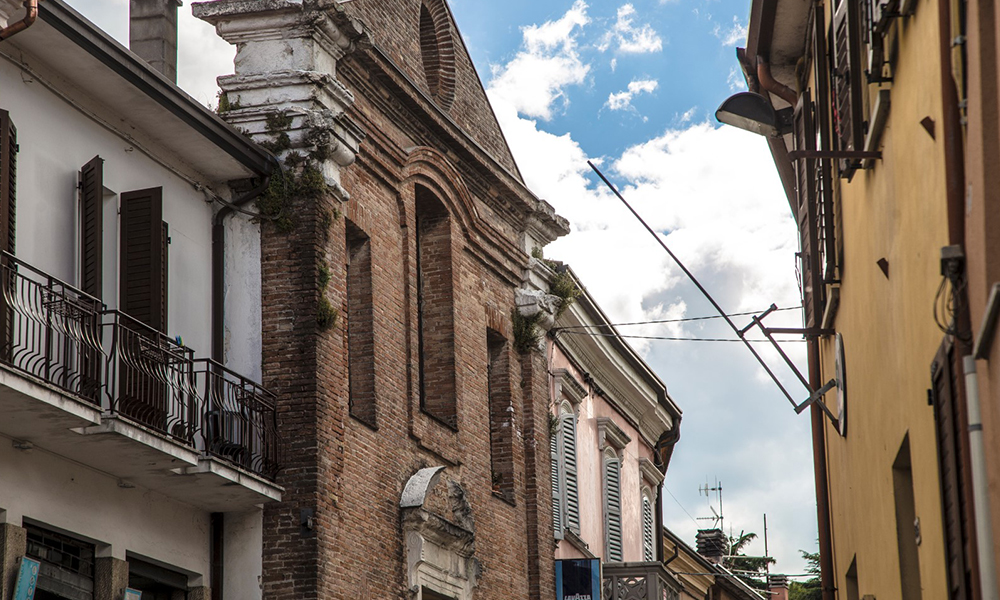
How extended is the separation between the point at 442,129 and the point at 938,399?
1216cm

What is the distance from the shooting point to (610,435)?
27172 mm

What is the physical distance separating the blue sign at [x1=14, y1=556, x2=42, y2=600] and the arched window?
24.0 feet

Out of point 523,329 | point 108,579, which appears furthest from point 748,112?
point 523,329

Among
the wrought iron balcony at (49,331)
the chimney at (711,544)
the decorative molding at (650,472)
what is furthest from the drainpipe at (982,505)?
the chimney at (711,544)

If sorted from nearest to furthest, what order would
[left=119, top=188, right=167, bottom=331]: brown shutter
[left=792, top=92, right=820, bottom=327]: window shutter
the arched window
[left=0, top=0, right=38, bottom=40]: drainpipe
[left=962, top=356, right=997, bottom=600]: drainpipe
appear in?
[left=962, top=356, right=997, bottom=600]: drainpipe < [left=0, top=0, right=38, bottom=40]: drainpipe < [left=792, top=92, right=820, bottom=327]: window shutter < [left=119, top=188, right=167, bottom=331]: brown shutter < the arched window

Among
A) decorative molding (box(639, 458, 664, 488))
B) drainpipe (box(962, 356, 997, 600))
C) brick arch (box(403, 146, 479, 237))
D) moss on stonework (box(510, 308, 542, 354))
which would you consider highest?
brick arch (box(403, 146, 479, 237))

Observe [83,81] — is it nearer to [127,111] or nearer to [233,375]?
[127,111]

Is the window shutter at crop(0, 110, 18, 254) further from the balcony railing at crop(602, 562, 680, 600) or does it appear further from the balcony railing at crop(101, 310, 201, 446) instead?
the balcony railing at crop(602, 562, 680, 600)

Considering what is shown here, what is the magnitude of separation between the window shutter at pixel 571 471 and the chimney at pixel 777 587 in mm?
29593

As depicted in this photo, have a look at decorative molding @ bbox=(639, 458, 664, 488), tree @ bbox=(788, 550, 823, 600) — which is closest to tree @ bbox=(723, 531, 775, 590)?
tree @ bbox=(788, 550, 823, 600)

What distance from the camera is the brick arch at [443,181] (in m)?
18.5

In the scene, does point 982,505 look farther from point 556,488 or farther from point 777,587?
point 777,587

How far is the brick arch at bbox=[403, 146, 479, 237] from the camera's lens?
18.5 meters

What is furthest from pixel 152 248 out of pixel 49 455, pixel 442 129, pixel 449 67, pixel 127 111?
pixel 449 67
